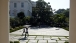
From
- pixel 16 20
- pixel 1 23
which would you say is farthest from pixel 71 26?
pixel 16 20

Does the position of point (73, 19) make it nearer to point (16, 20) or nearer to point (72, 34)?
point (72, 34)

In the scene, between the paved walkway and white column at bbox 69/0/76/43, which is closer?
white column at bbox 69/0/76/43

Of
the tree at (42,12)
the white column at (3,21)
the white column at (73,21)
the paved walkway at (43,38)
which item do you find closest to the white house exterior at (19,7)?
the tree at (42,12)

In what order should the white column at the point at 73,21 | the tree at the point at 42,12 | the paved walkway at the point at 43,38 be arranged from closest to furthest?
the white column at the point at 73,21 < the paved walkway at the point at 43,38 < the tree at the point at 42,12

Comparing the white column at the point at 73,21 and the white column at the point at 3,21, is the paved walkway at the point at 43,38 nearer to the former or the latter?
the white column at the point at 3,21

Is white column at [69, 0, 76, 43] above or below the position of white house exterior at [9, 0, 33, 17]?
below

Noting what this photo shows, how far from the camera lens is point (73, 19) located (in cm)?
412

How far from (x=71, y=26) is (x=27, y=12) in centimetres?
2931

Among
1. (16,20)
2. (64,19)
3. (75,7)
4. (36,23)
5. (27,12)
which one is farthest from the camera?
(27,12)

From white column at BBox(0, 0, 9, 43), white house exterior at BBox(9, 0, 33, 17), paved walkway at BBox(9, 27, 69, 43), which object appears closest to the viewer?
white column at BBox(0, 0, 9, 43)

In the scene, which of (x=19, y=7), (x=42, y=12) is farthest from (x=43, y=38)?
(x=19, y=7)

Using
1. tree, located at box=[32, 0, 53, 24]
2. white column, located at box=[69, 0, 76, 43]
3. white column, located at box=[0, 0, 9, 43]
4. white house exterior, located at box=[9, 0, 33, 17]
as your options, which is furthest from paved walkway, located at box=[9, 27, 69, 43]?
white house exterior, located at box=[9, 0, 33, 17]

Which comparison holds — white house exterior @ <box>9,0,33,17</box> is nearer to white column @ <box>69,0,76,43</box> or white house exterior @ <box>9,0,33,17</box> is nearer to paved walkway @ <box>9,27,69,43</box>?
paved walkway @ <box>9,27,69,43</box>

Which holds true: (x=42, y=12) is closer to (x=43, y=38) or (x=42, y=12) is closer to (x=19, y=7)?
(x=19, y=7)
